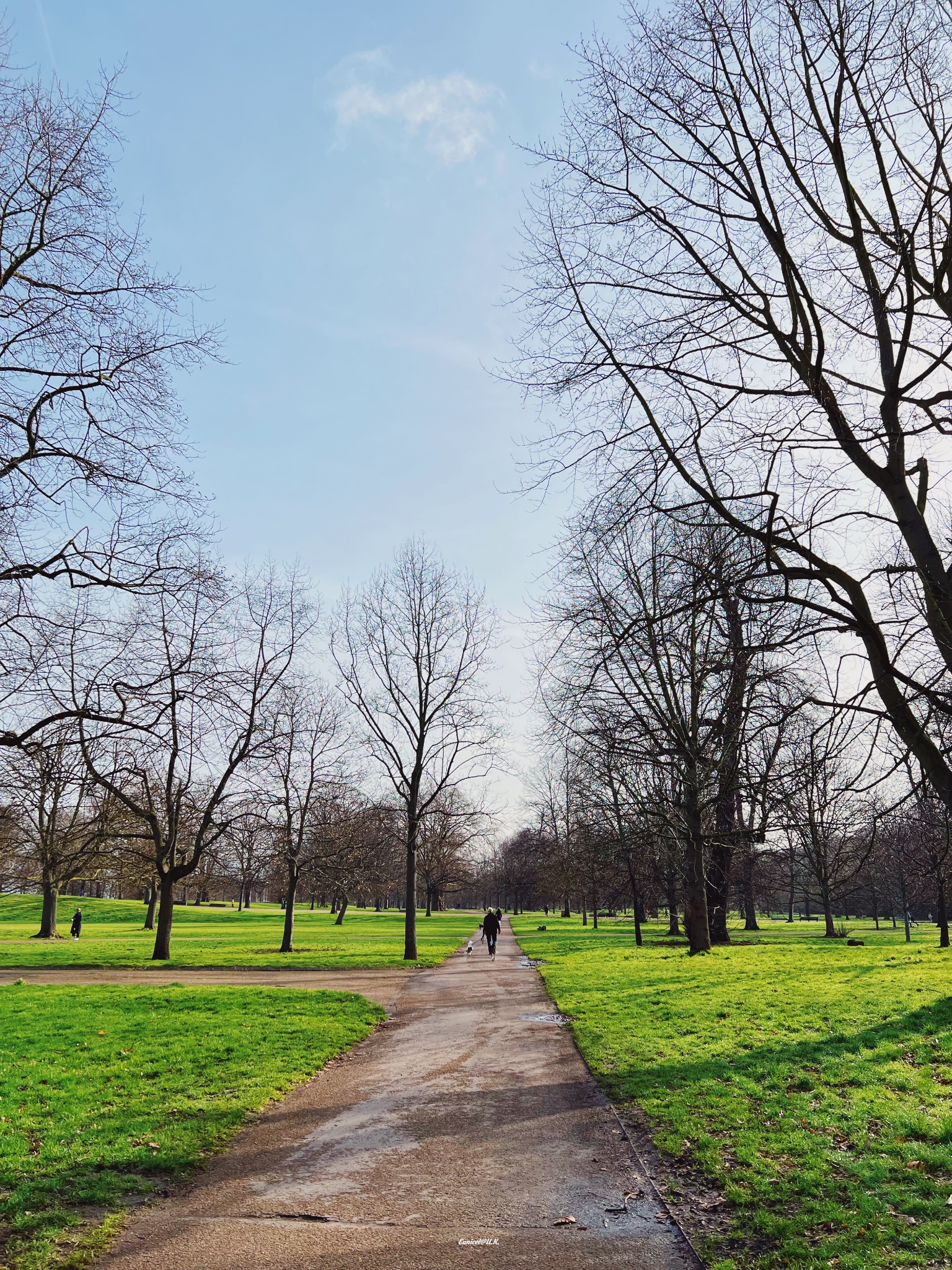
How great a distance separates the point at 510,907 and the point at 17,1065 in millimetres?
111893

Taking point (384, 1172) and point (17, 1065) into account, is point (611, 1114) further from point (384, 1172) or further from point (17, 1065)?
point (17, 1065)

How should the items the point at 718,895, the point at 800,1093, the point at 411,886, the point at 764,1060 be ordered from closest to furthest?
1. the point at 800,1093
2. the point at 764,1060
3. the point at 411,886
4. the point at 718,895

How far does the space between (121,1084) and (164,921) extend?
704 inches

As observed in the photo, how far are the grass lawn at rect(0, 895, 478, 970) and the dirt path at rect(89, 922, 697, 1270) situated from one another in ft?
50.2

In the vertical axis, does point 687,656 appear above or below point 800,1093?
above

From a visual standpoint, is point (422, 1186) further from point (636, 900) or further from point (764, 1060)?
point (636, 900)

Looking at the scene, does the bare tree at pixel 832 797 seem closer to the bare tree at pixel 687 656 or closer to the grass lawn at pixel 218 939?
the bare tree at pixel 687 656

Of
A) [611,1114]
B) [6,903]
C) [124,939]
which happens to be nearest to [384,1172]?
[611,1114]

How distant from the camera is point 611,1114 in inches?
298

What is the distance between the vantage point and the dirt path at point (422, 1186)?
4.69 metres

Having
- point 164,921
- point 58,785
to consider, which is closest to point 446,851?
point 164,921

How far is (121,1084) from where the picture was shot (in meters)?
8.64

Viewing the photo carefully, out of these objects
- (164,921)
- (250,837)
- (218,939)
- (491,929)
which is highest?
(250,837)

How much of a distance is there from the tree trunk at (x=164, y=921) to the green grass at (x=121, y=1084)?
8.71m
